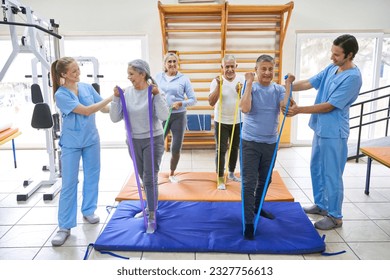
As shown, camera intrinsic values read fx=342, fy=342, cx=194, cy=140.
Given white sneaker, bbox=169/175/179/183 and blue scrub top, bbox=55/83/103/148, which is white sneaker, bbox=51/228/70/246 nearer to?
blue scrub top, bbox=55/83/103/148

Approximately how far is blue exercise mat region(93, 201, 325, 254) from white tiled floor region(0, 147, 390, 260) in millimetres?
59

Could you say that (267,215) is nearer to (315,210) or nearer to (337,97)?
(315,210)

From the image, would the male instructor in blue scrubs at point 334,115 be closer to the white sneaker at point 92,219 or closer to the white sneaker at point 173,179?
the white sneaker at point 173,179

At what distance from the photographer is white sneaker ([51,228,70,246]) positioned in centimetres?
273

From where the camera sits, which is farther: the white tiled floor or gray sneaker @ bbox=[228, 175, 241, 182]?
gray sneaker @ bbox=[228, 175, 241, 182]

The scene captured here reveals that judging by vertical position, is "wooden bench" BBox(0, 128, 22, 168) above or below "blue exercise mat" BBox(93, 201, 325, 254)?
above

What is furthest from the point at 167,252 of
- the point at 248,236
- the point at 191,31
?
the point at 191,31

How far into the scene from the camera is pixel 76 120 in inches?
111

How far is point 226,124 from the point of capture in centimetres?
376

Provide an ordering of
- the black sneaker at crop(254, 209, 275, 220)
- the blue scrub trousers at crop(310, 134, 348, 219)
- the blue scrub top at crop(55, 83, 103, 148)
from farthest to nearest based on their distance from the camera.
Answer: the black sneaker at crop(254, 209, 275, 220) → the blue scrub trousers at crop(310, 134, 348, 219) → the blue scrub top at crop(55, 83, 103, 148)

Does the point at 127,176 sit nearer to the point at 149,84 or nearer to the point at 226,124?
the point at 226,124

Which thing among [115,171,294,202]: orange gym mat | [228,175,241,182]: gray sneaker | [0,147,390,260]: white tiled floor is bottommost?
[0,147,390,260]: white tiled floor

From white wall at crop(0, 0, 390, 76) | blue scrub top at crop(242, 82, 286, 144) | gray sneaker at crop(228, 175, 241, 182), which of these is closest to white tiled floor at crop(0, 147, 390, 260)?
gray sneaker at crop(228, 175, 241, 182)

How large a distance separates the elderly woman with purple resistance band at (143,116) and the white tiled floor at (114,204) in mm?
636
